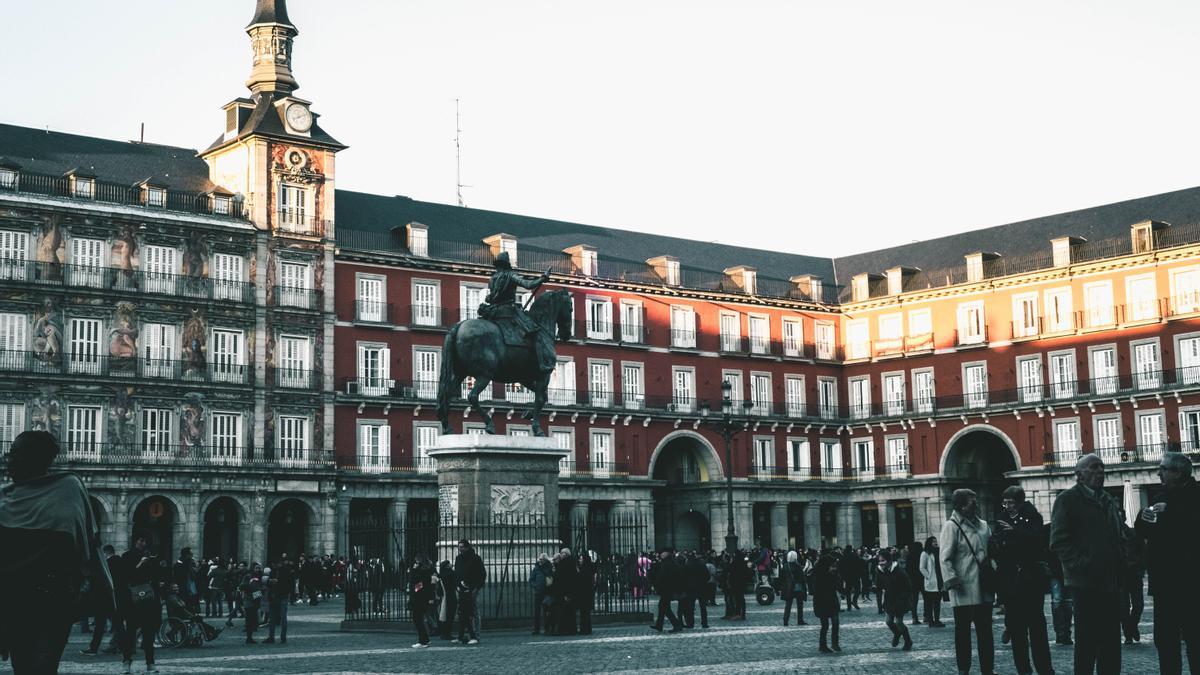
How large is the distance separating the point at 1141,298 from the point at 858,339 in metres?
14.8

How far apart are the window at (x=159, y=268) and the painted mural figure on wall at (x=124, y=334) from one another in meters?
1.16

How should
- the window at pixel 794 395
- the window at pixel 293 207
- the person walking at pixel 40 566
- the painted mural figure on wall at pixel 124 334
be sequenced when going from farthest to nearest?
the window at pixel 794 395
the window at pixel 293 207
the painted mural figure on wall at pixel 124 334
the person walking at pixel 40 566

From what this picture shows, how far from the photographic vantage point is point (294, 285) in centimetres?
5628

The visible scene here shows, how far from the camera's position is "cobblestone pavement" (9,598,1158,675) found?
16406 mm

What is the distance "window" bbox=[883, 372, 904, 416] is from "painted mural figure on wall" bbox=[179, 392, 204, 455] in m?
33.3

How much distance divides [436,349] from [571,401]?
6.59 m

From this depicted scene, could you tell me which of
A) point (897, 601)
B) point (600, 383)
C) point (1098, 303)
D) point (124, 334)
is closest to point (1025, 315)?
point (1098, 303)

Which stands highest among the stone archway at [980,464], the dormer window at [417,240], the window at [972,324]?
the dormer window at [417,240]

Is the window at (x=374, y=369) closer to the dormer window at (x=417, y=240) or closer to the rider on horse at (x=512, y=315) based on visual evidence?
the dormer window at (x=417, y=240)

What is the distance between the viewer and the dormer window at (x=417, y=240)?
198 ft

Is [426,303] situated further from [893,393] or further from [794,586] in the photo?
[794,586]

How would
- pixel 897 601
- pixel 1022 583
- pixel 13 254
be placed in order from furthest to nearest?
1. pixel 13 254
2. pixel 897 601
3. pixel 1022 583

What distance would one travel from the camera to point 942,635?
859 inches

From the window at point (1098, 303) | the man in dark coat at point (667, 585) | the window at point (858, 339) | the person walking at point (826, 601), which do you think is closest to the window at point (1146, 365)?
the window at point (1098, 303)
